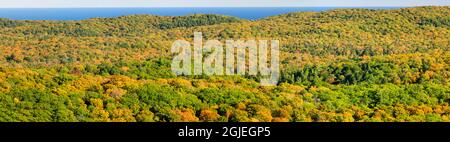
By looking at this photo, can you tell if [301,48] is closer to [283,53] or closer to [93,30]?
[283,53]

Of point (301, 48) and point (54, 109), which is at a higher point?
point (54, 109)

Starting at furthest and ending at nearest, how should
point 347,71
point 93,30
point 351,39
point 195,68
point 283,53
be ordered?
point 93,30 < point 351,39 < point 283,53 < point 347,71 < point 195,68

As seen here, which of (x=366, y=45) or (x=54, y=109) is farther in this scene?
(x=366, y=45)

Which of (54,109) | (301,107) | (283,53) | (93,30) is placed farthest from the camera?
(93,30)

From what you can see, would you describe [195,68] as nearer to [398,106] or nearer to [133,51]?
[398,106]
